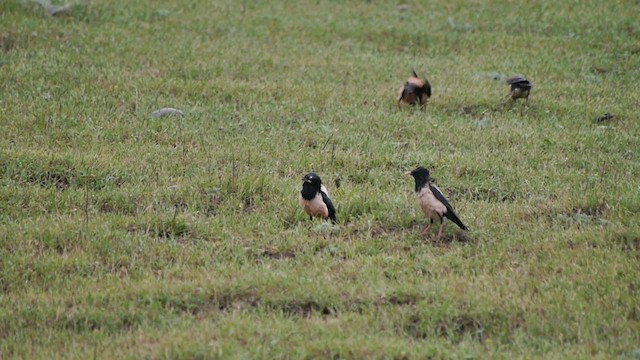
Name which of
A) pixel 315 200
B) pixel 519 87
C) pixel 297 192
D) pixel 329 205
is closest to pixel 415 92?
pixel 519 87

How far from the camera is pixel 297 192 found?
366 inches

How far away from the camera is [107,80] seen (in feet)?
43.6

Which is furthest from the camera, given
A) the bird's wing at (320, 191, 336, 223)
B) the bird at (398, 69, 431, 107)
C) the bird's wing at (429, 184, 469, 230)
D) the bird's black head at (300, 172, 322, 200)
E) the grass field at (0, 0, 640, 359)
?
the bird at (398, 69, 431, 107)

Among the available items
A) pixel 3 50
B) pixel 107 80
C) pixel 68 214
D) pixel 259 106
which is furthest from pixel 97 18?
pixel 68 214

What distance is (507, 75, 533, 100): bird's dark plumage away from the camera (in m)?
13.1

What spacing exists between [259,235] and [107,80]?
5.92 metres

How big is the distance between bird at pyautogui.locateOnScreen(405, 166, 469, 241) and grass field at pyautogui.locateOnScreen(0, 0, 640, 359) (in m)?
0.25

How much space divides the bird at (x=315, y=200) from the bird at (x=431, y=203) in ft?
2.81

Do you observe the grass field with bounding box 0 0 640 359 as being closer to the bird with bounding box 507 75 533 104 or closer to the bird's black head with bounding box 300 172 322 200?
the bird with bounding box 507 75 533 104

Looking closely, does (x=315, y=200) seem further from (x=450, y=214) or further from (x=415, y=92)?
(x=415, y=92)

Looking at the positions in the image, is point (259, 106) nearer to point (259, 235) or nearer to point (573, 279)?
point (259, 235)

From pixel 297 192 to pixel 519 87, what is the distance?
202 inches

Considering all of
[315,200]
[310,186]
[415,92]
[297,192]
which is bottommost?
[297,192]

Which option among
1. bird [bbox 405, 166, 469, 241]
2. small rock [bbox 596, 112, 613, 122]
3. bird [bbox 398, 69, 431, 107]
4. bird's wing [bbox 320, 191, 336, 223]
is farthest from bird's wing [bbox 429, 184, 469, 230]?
small rock [bbox 596, 112, 613, 122]
